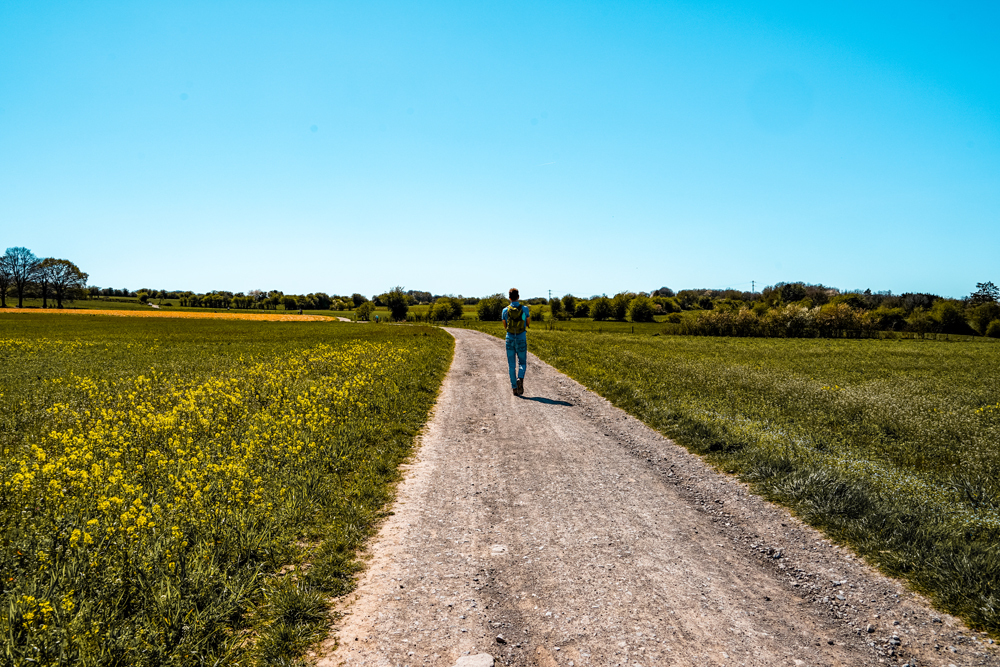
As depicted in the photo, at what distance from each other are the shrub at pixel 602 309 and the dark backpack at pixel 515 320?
341ft

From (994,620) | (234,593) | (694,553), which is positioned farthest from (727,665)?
(234,593)

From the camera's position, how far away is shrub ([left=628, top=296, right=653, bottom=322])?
10825 centimetres

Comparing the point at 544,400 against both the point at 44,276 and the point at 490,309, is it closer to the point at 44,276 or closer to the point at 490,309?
the point at 490,309

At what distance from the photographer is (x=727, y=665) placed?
3.10 metres

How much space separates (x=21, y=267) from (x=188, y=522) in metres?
151

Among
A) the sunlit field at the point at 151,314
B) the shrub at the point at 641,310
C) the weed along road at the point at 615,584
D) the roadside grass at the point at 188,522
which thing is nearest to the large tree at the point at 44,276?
the sunlit field at the point at 151,314

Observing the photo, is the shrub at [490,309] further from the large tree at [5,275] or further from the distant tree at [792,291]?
the large tree at [5,275]

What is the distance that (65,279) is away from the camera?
114m

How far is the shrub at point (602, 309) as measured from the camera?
115 m

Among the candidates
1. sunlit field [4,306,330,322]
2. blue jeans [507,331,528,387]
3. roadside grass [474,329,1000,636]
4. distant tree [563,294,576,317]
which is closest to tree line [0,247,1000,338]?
distant tree [563,294,576,317]

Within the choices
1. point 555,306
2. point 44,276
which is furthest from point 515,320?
point 44,276

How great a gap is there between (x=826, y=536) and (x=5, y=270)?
15746cm

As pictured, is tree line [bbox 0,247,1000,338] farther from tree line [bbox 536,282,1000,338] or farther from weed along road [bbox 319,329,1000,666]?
weed along road [bbox 319,329,1000,666]

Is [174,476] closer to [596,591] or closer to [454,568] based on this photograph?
[454,568]
